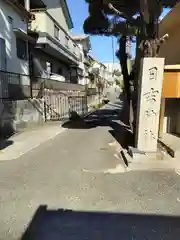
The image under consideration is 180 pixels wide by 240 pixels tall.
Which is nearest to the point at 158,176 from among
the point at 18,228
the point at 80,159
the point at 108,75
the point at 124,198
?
the point at 124,198

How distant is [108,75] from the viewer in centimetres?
7281

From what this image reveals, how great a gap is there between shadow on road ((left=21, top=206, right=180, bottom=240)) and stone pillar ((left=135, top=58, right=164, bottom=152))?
325cm

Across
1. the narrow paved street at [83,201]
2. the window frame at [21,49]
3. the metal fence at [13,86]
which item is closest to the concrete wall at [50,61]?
the window frame at [21,49]

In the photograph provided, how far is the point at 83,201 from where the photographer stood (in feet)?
13.7

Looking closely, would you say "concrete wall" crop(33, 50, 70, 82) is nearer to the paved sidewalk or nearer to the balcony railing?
the balcony railing

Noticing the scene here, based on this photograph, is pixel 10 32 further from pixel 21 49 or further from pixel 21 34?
pixel 21 49

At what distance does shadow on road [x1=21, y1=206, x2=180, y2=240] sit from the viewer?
10.5 feet

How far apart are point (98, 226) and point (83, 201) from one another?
80 cm

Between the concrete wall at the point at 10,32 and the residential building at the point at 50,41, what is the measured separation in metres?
1.93

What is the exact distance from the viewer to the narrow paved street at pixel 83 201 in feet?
10.9

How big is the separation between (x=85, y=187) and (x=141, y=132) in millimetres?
2731

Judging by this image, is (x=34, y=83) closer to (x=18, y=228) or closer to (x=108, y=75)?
(x=18, y=228)

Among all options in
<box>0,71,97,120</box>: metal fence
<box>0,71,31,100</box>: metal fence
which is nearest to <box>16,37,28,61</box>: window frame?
<box>0,71,97,120</box>: metal fence

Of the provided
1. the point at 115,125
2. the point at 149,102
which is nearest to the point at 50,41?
the point at 115,125
